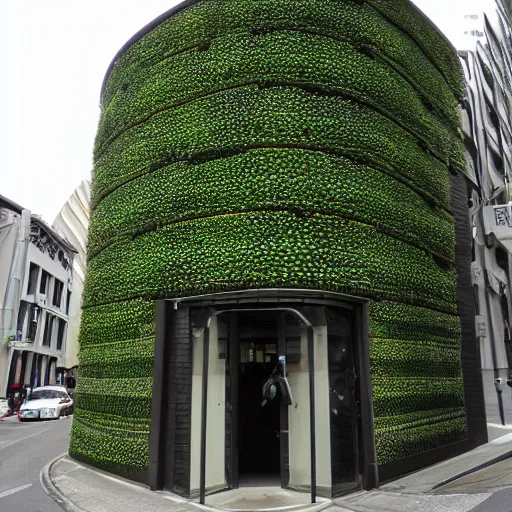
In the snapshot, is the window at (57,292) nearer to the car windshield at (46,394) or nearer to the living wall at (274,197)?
the car windshield at (46,394)

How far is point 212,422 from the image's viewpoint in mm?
8180

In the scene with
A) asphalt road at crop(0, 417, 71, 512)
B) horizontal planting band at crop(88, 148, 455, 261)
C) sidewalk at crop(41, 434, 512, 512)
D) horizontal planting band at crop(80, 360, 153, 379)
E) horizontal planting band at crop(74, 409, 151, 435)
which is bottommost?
asphalt road at crop(0, 417, 71, 512)

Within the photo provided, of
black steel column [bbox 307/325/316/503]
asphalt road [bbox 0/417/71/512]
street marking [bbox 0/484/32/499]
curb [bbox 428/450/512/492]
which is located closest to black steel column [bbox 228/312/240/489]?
black steel column [bbox 307/325/316/503]

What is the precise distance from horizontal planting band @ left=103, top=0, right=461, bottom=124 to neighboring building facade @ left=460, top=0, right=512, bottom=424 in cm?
1194

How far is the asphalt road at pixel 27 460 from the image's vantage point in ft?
25.2

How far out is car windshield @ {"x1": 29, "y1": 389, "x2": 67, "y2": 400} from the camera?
84.7 ft

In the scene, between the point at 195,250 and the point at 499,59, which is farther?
the point at 499,59

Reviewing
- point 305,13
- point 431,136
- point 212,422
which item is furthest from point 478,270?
point 212,422

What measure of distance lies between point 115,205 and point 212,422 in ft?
18.1

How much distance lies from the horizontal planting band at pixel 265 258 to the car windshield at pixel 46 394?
1885cm

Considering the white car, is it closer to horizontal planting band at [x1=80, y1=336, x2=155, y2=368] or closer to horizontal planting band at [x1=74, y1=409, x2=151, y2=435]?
horizontal planting band at [x1=74, y1=409, x2=151, y2=435]

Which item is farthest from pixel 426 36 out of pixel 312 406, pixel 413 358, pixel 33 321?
pixel 33 321

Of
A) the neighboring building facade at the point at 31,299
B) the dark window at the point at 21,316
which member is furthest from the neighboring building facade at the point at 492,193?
the dark window at the point at 21,316

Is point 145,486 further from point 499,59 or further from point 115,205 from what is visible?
point 499,59
